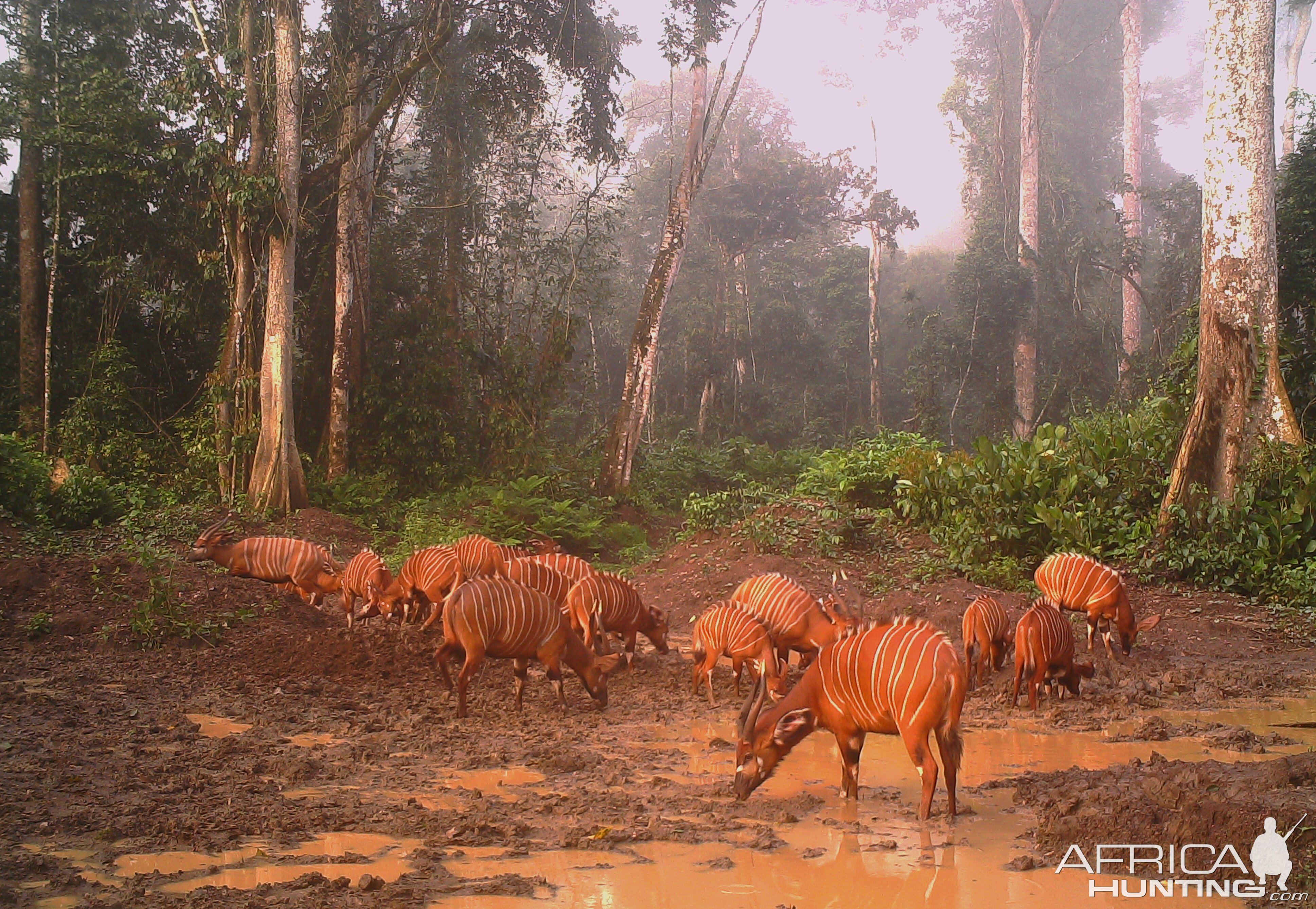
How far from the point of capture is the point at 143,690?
7.50m

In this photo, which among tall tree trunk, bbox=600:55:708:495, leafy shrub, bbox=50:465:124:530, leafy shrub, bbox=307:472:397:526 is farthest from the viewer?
tall tree trunk, bbox=600:55:708:495

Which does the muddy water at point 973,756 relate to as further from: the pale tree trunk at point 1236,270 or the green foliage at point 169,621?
the pale tree trunk at point 1236,270

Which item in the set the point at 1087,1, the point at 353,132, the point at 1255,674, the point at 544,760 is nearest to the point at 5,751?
the point at 544,760

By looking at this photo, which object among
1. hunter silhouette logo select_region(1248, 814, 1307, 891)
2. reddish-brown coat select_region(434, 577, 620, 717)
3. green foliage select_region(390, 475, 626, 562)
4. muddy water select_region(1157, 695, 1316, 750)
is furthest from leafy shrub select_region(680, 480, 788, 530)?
hunter silhouette logo select_region(1248, 814, 1307, 891)

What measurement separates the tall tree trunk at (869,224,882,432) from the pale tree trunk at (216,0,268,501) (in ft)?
67.9

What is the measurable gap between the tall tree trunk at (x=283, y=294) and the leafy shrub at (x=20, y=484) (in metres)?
3.33

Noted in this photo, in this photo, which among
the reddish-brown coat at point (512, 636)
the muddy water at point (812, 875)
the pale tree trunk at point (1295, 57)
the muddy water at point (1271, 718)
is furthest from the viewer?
the pale tree trunk at point (1295, 57)

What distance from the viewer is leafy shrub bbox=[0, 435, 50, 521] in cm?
1233

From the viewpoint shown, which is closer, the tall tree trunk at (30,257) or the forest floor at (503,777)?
the forest floor at (503,777)

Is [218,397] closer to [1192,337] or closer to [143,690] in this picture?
[143,690]

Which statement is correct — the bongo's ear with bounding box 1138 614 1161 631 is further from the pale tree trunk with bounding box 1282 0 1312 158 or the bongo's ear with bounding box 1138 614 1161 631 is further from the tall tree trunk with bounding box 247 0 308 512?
the pale tree trunk with bounding box 1282 0 1312 158

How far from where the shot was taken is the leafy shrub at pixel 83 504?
12.9 metres

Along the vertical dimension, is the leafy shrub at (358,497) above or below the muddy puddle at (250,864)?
above

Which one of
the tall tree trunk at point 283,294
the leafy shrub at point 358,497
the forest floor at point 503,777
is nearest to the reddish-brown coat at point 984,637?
the forest floor at point 503,777
